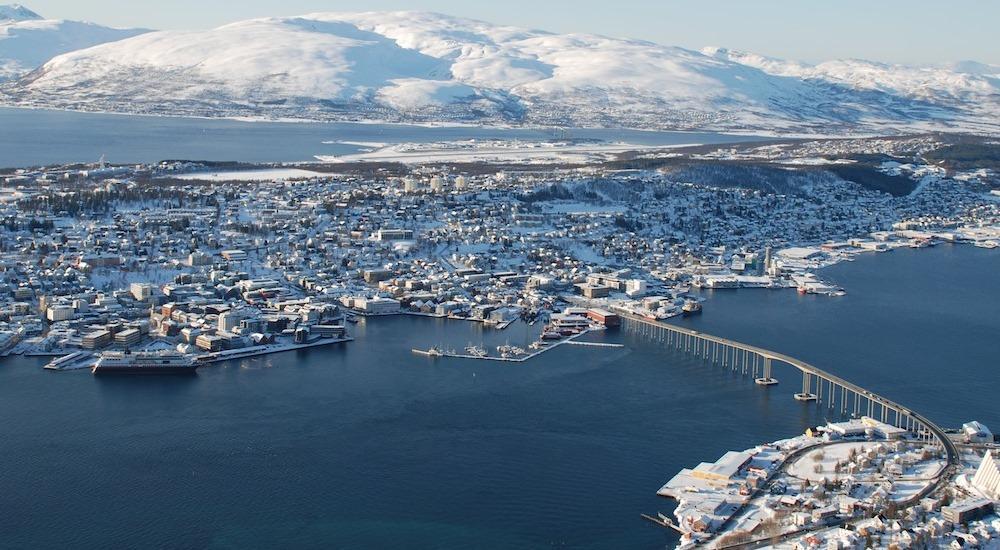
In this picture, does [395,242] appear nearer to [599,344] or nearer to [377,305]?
[377,305]

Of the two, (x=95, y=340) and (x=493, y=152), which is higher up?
(x=493, y=152)

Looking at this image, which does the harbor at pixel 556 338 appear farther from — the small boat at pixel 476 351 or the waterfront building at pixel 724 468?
the waterfront building at pixel 724 468

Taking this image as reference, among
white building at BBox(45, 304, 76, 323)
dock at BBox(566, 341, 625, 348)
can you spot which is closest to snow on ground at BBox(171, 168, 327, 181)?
white building at BBox(45, 304, 76, 323)

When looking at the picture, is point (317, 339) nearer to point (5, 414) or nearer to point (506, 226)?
point (5, 414)

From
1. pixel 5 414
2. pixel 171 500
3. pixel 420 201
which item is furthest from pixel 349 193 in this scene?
pixel 171 500

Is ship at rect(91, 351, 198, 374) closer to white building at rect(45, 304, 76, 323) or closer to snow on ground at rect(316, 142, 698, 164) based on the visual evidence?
white building at rect(45, 304, 76, 323)

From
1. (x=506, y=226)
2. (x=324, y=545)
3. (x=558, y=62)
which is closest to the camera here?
(x=324, y=545)

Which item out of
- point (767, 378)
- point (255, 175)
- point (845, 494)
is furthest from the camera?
point (255, 175)

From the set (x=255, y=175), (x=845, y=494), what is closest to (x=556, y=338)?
(x=845, y=494)
